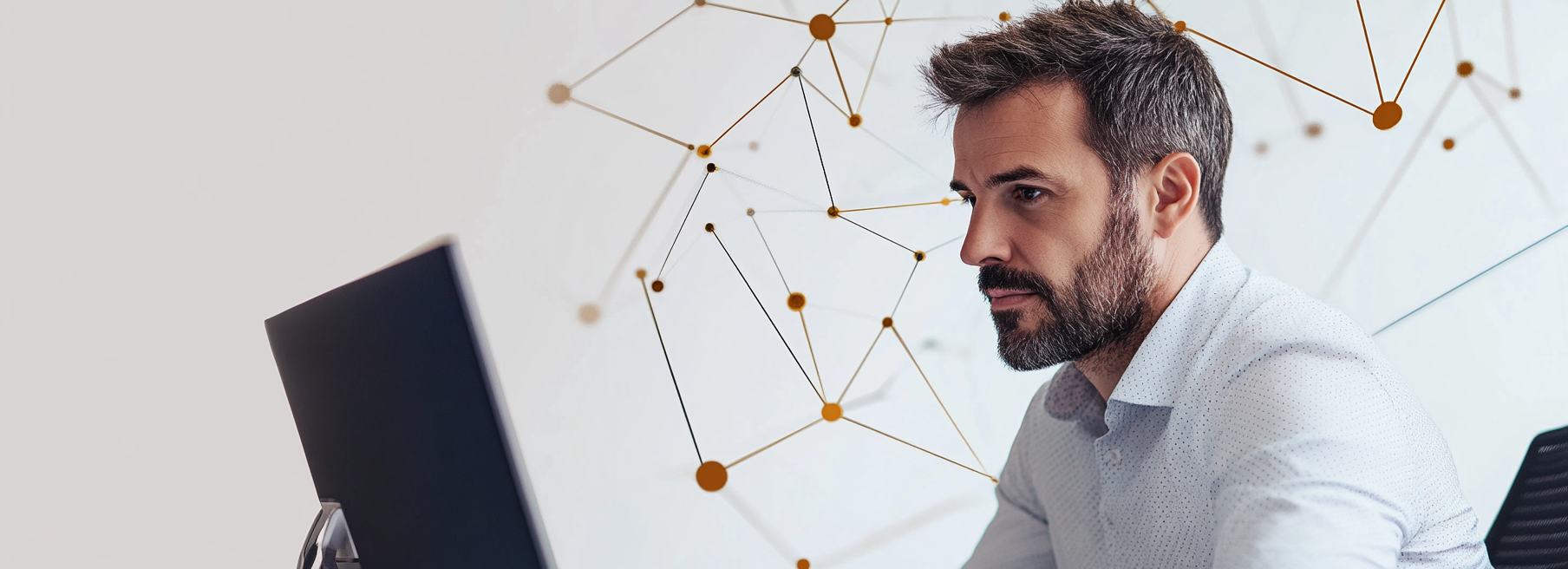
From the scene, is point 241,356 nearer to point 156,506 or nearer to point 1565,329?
point 156,506

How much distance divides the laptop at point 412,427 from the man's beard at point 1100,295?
706 mm

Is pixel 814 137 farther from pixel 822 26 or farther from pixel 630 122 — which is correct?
pixel 630 122

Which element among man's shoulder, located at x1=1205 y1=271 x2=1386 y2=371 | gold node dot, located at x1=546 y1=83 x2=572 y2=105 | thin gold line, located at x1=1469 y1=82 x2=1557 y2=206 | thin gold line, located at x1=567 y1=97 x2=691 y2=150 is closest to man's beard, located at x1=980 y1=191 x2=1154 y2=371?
man's shoulder, located at x1=1205 y1=271 x2=1386 y2=371

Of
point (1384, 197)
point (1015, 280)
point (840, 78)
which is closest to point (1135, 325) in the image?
Result: point (1015, 280)

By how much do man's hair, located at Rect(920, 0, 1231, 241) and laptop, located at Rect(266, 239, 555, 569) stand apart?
0.76 meters

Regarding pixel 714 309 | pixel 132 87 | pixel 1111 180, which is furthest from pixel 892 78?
pixel 132 87

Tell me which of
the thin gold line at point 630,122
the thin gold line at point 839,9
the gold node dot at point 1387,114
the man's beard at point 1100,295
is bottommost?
the man's beard at point 1100,295

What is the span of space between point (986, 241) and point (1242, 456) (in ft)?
1.22

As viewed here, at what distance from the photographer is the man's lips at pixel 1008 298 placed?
1087mm

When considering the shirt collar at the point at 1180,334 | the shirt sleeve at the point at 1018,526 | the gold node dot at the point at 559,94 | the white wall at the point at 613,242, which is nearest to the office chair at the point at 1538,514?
the shirt collar at the point at 1180,334

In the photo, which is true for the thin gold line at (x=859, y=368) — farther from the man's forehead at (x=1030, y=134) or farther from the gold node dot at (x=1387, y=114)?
the gold node dot at (x=1387, y=114)

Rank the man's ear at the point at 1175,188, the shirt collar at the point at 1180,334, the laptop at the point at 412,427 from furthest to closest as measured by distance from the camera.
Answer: the man's ear at the point at 1175,188
the shirt collar at the point at 1180,334
the laptop at the point at 412,427

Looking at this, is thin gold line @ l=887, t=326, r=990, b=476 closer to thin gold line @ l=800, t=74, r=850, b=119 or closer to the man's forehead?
thin gold line @ l=800, t=74, r=850, b=119

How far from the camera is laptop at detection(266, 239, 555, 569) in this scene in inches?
19.8
